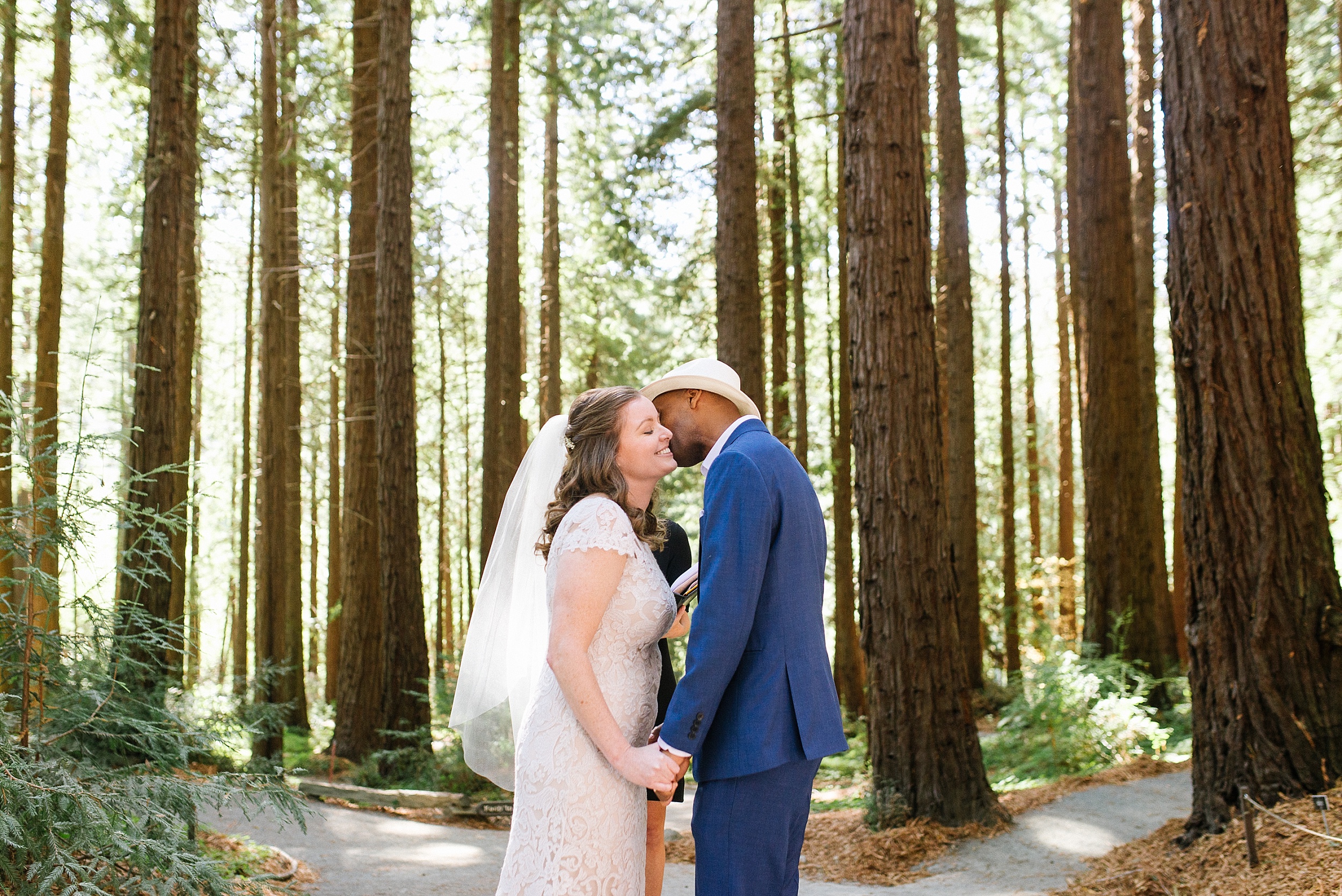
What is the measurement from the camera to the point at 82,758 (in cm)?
563

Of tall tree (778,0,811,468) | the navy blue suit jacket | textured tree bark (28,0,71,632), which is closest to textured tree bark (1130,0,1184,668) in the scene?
tall tree (778,0,811,468)

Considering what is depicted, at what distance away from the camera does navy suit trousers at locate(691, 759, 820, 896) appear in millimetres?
2994

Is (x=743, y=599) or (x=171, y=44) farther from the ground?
(x=171, y=44)

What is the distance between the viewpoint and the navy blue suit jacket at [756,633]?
2.92 m

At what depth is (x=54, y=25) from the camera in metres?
11.5

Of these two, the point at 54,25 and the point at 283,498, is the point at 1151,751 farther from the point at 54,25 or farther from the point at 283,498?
the point at 54,25

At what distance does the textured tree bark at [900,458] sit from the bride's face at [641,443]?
452cm

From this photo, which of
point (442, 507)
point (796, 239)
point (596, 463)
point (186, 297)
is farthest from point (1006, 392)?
point (596, 463)

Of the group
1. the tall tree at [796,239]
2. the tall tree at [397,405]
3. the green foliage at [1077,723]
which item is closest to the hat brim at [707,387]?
the green foliage at [1077,723]

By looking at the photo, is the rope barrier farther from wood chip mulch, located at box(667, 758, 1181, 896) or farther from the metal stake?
wood chip mulch, located at box(667, 758, 1181, 896)

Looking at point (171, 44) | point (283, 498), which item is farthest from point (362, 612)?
point (171, 44)

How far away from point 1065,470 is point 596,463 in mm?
23415

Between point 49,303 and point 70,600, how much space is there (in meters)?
9.26

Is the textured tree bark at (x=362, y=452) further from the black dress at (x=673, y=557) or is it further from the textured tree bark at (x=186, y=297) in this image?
the black dress at (x=673, y=557)
